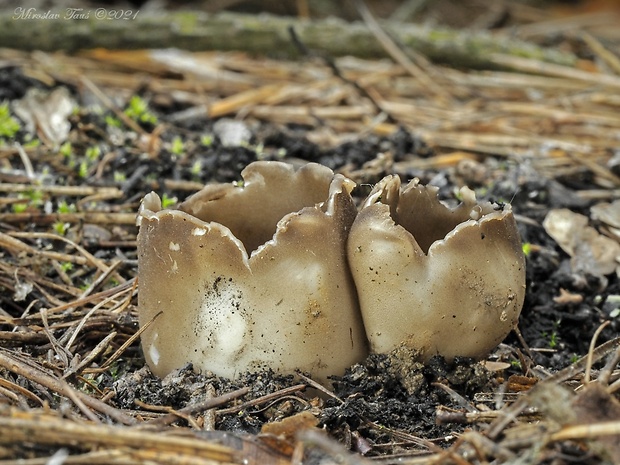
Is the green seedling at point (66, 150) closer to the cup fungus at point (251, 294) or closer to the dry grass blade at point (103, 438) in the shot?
the cup fungus at point (251, 294)

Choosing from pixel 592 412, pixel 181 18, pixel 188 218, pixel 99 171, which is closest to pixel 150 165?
pixel 99 171

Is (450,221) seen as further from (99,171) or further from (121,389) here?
(99,171)

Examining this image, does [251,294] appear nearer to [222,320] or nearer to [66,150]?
[222,320]

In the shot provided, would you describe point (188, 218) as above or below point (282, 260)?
above

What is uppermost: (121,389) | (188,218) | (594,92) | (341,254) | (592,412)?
(188,218)

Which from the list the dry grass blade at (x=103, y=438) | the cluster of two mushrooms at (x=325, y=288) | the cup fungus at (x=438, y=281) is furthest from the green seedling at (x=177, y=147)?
the dry grass blade at (x=103, y=438)

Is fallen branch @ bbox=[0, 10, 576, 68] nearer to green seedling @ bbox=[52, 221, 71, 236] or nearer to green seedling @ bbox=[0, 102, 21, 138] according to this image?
green seedling @ bbox=[0, 102, 21, 138]

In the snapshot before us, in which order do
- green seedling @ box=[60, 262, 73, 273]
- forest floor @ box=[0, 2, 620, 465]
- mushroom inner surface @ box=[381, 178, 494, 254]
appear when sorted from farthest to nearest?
1. green seedling @ box=[60, 262, 73, 273]
2. mushroom inner surface @ box=[381, 178, 494, 254]
3. forest floor @ box=[0, 2, 620, 465]

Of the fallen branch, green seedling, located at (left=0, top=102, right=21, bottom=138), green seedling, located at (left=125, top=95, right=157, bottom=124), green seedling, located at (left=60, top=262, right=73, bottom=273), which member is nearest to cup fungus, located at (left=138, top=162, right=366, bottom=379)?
green seedling, located at (left=60, top=262, right=73, bottom=273)
